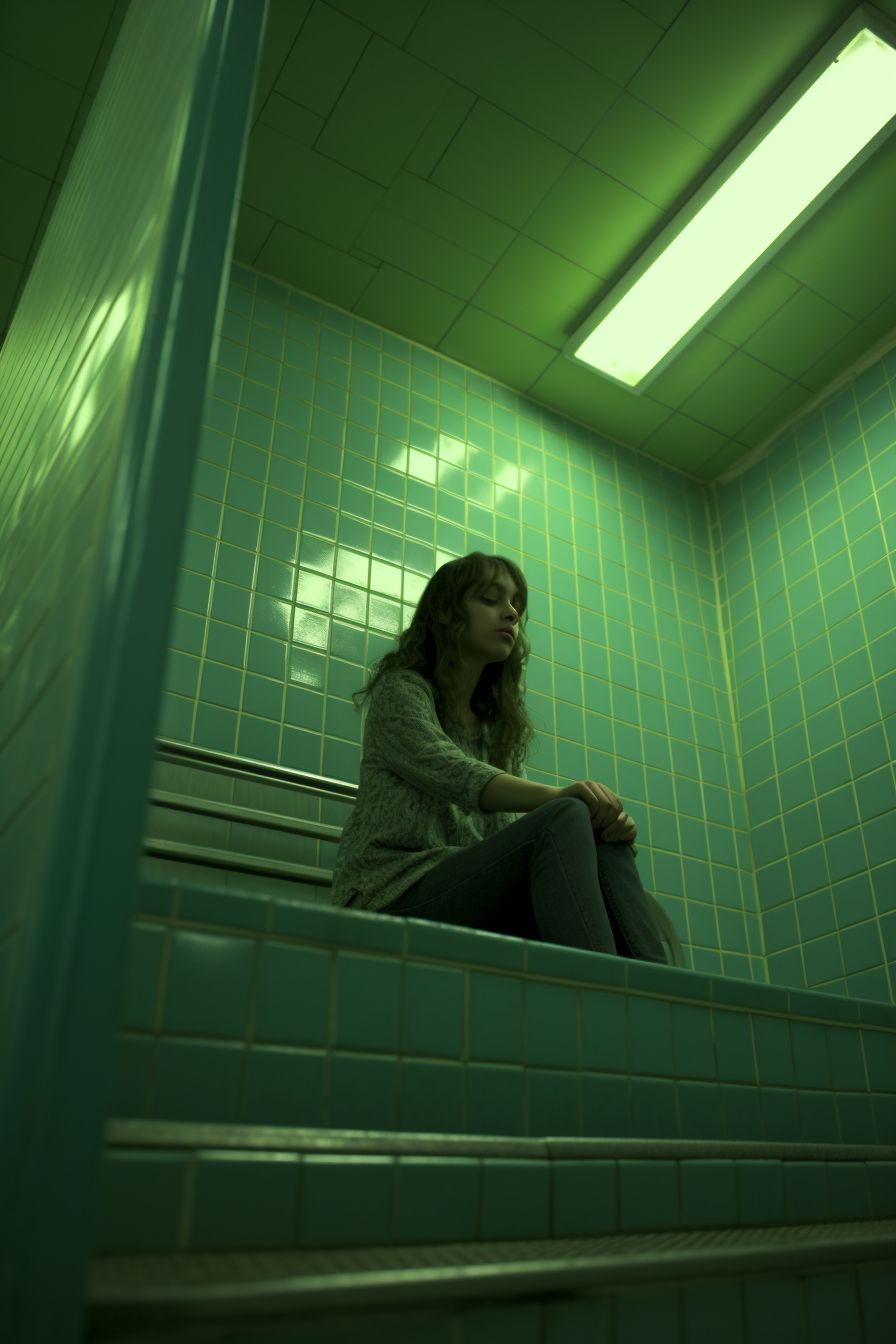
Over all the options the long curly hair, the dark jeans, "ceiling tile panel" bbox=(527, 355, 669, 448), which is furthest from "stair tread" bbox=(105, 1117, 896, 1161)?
"ceiling tile panel" bbox=(527, 355, 669, 448)

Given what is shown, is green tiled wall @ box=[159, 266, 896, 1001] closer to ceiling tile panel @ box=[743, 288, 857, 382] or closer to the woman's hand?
ceiling tile panel @ box=[743, 288, 857, 382]

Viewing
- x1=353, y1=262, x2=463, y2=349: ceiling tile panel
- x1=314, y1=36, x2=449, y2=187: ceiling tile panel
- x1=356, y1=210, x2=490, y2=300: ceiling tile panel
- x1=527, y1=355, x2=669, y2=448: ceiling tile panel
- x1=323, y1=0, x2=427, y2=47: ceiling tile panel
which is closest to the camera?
x1=323, y1=0, x2=427, y2=47: ceiling tile panel

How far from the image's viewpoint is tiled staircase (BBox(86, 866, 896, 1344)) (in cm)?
95

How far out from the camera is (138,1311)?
0.81 metres

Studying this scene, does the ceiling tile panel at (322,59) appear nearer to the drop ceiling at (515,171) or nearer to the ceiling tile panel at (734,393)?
the drop ceiling at (515,171)

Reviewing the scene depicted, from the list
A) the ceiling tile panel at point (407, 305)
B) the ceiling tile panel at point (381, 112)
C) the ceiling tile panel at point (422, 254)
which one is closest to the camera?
the ceiling tile panel at point (381, 112)

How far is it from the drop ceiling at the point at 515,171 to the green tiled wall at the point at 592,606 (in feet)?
0.61

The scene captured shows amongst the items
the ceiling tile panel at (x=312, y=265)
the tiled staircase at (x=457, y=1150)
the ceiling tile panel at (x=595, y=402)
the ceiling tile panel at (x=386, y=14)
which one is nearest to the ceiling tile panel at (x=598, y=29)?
the ceiling tile panel at (x=386, y=14)

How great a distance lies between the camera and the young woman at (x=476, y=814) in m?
1.77

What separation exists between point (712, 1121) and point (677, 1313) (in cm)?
34

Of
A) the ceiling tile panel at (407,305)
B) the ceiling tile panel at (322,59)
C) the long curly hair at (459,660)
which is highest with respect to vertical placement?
the ceiling tile panel at (322,59)

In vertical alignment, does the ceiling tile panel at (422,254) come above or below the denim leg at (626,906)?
above

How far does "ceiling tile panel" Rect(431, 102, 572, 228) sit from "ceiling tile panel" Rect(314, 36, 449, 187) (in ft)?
0.40

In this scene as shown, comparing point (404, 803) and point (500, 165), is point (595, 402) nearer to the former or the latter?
point (500, 165)
